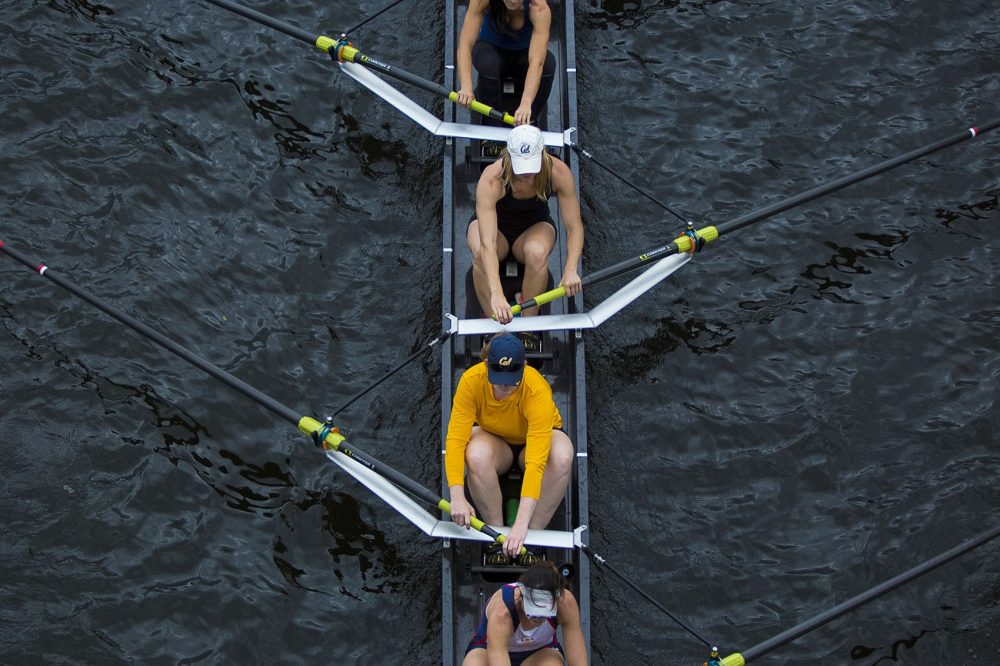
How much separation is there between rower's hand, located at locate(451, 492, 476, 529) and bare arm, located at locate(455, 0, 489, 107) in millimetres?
4127

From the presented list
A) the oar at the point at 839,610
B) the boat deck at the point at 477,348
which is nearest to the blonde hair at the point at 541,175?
the boat deck at the point at 477,348

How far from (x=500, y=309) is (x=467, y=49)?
2.99 metres

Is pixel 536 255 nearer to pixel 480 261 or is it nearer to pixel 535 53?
pixel 480 261

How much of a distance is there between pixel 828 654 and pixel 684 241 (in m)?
3.73

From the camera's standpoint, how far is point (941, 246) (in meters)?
13.2

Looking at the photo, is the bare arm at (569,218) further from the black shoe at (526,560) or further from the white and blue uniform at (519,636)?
the white and blue uniform at (519,636)

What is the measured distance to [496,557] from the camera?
1011 centimetres

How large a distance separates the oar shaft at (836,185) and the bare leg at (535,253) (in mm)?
1676

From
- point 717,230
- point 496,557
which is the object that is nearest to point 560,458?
point 496,557

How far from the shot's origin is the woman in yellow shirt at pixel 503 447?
9.59m

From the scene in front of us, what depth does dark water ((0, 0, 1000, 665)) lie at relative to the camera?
1084 centimetres

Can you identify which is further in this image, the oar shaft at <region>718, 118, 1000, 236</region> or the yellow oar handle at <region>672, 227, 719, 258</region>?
the oar shaft at <region>718, 118, 1000, 236</region>

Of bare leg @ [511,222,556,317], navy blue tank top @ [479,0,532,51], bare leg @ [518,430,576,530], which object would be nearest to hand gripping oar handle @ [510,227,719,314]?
bare leg @ [511,222,556,317]

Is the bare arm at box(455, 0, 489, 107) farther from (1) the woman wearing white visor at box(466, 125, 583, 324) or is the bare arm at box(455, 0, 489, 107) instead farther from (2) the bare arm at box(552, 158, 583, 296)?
(2) the bare arm at box(552, 158, 583, 296)
